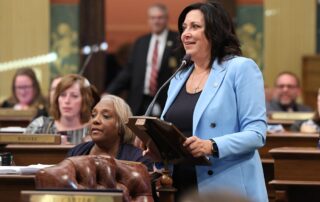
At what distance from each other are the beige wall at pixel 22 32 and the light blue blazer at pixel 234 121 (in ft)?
24.4

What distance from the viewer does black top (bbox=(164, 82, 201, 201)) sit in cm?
435

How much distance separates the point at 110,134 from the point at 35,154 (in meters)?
1.29

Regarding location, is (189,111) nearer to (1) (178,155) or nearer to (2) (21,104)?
(1) (178,155)

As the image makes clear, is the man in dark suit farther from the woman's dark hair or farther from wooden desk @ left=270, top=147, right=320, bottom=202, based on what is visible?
the woman's dark hair

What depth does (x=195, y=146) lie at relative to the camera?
4.16 meters

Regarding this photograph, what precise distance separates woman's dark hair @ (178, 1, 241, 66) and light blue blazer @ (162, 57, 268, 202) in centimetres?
11

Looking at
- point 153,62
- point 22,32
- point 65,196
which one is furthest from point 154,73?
point 65,196

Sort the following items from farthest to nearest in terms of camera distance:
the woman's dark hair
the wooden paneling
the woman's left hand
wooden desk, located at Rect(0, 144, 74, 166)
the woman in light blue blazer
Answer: the wooden paneling, wooden desk, located at Rect(0, 144, 74, 166), the woman's dark hair, the woman in light blue blazer, the woman's left hand

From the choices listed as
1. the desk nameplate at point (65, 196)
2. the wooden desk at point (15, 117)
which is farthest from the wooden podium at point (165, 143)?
the wooden desk at point (15, 117)

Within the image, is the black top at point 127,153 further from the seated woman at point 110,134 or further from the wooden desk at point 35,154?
the wooden desk at point 35,154

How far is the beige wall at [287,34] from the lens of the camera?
461 inches

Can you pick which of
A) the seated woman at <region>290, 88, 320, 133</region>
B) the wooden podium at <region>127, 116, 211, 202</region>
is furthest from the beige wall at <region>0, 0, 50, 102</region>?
the wooden podium at <region>127, 116, 211, 202</region>

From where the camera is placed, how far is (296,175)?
19.1 feet

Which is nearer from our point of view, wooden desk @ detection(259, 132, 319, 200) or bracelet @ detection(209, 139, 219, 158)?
bracelet @ detection(209, 139, 219, 158)
